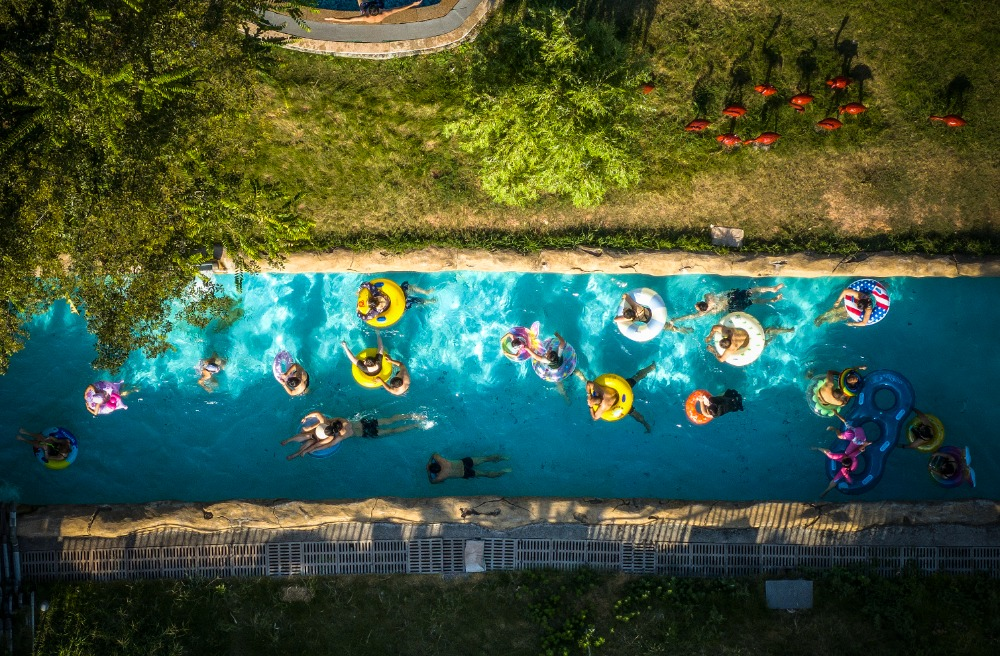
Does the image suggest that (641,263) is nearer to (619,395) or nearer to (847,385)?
(619,395)

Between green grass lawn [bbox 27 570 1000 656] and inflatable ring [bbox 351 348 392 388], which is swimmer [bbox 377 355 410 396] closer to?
inflatable ring [bbox 351 348 392 388]

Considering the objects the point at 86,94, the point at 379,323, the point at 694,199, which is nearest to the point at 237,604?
the point at 379,323

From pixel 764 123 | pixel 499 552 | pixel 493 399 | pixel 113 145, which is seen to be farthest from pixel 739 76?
pixel 113 145

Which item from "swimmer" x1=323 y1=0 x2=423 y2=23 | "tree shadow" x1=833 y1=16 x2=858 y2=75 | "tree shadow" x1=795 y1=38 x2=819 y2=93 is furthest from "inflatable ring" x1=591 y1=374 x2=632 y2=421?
"swimmer" x1=323 y1=0 x2=423 y2=23

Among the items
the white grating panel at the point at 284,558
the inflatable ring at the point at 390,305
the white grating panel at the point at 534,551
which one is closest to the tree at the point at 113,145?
the inflatable ring at the point at 390,305

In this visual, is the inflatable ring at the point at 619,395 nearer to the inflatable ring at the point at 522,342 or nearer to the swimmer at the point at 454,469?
the inflatable ring at the point at 522,342
